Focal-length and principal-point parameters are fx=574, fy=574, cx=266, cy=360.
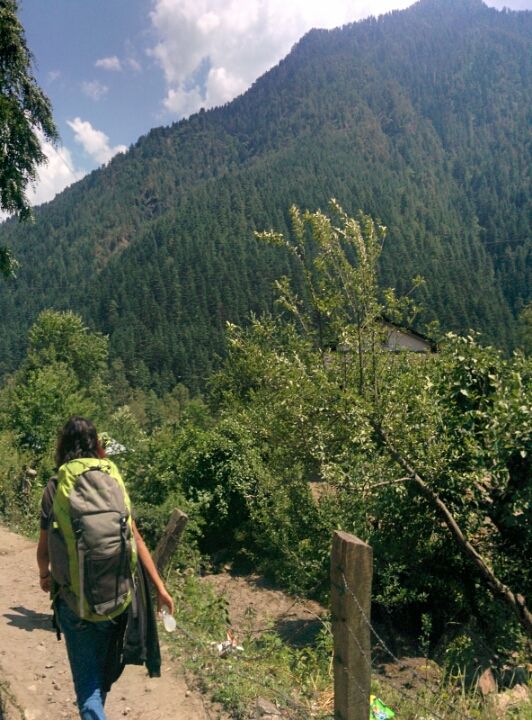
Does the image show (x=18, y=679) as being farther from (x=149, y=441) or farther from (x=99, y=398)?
(x=99, y=398)

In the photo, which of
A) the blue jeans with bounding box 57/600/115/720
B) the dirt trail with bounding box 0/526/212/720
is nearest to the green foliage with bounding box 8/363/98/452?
the dirt trail with bounding box 0/526/212/720

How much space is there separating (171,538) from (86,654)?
349 centimetres

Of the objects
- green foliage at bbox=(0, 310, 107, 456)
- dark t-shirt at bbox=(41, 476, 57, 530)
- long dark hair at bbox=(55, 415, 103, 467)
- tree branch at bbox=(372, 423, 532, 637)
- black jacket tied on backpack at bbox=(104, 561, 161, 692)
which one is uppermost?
green foliage at bbox=(0, 310, 107, 456)

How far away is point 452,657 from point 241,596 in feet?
16.6

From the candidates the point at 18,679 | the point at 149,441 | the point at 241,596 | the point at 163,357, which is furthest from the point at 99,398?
the point at 163,357

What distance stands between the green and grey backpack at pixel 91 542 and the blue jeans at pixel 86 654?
0.10 meters

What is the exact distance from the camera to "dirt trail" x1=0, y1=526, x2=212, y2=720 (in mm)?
3686

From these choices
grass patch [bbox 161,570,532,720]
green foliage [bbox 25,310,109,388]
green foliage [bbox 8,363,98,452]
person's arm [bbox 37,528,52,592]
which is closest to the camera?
person's arm [bbox 37,528,52,592]

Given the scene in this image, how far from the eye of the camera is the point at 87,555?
2.54 m

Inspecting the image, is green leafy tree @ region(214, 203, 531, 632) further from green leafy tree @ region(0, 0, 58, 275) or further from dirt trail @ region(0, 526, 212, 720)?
green leafy tree @ region(0, 0, 58, 275)

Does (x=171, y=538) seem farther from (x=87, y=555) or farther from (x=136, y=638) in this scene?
(x=87, y=555)

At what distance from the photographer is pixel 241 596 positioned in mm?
10422

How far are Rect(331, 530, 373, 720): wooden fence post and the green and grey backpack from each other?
101 cm

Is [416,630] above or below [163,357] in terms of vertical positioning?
below
